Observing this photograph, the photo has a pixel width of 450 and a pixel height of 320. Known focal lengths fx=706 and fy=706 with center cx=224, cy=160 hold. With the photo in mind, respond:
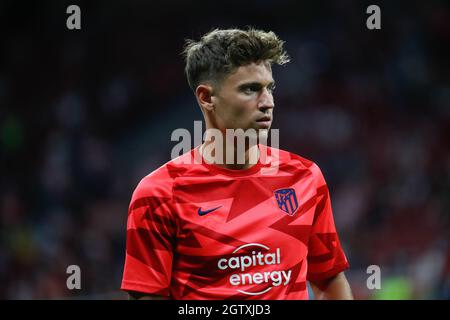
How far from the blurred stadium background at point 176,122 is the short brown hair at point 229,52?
376 cm

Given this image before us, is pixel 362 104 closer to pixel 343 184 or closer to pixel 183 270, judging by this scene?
pixel 343 184

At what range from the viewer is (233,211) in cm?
301

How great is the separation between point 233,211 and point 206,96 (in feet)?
1.80

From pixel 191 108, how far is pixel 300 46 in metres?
1.84

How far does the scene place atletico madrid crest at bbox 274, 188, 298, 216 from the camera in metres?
3.04

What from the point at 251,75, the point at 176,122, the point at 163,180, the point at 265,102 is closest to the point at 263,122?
the point at 265,102

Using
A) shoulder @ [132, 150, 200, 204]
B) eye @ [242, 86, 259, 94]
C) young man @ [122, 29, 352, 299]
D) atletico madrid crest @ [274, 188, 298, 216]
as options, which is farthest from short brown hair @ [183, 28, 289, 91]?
atletico madrid crest @ [274, 188, 298, 216]

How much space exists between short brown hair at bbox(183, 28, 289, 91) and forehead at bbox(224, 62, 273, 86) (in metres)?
0.02

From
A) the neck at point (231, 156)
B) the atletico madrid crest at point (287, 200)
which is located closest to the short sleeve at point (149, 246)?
the neck at point (231, 156)

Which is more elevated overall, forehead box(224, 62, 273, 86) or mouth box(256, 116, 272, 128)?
forehead box(224, 62, 273, 86)

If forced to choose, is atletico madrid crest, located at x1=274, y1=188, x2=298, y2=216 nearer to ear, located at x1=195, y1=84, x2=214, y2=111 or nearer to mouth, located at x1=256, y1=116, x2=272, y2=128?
mouth, located at x1=256, y1=116, x2=272, y2=128

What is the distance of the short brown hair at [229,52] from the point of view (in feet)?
9.98

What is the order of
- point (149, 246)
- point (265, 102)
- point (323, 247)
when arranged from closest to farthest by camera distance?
point (149, 246), point (265, 102), point (323, 247)

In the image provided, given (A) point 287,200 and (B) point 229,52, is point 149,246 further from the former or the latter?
(B) point 229,52
